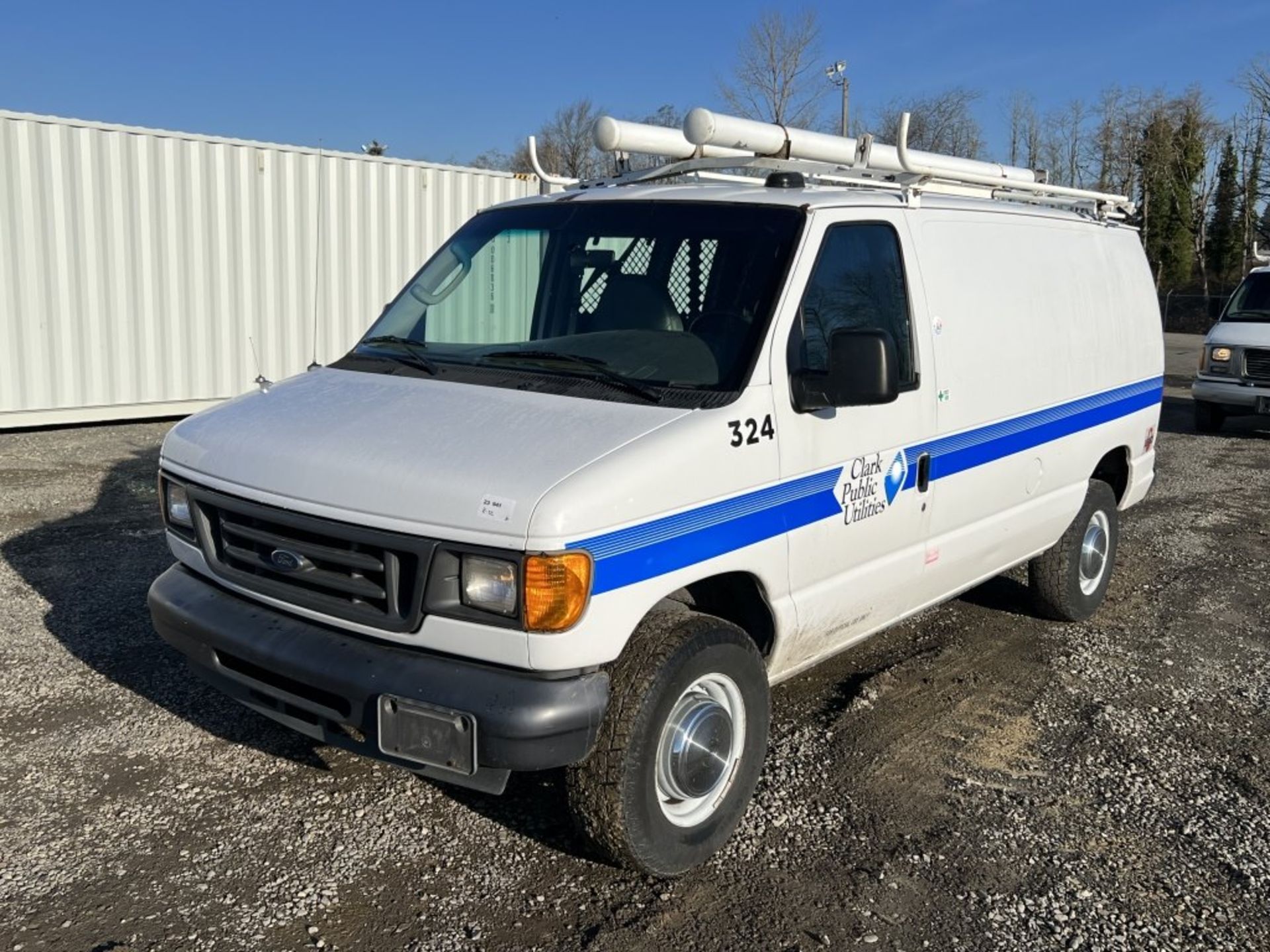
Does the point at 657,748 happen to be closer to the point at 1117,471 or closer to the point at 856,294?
the point at 856,294

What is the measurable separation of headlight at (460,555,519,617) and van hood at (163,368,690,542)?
0.08 meters

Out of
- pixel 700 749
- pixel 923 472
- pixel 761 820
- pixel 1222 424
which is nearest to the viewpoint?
pixel 700 749

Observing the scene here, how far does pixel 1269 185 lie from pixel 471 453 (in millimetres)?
53443

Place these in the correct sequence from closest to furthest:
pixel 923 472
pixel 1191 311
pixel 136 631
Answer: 1. pixel 923 472
2. pixel 136 631
3. pixel 1191 311

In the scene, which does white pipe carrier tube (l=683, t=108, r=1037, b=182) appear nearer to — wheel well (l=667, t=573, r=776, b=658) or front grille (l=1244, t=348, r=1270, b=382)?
wheel well (l=667, t=573, r=776, b=658)

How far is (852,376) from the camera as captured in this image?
3709 mm

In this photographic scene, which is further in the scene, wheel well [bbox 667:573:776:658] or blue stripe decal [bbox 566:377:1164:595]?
wheel well [bbox 667:573:776:658]

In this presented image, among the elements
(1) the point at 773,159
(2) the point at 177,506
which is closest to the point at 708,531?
(2) the point at 177,506

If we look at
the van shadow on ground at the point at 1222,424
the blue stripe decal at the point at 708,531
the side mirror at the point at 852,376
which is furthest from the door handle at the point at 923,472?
the van shadow on ground at the point at 1222,424

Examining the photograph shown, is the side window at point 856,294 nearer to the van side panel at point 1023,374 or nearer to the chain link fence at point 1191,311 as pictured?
the van side panel at point 1023,374

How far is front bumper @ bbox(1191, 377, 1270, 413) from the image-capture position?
44.7ft

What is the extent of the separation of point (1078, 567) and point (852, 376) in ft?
10.2

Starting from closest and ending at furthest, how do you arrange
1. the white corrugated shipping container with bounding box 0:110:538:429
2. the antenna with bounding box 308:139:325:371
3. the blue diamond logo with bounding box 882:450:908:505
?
the blue diamond logo with bounding box 882:450:908:505, the white corrugated shipping container with bounding box 0:110:538:429, the antenna with bounding box 308:139:325:371

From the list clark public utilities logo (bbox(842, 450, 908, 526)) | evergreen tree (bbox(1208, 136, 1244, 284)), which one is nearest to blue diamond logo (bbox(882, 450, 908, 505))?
clark public utilities logo (bbox(842, 450, 908, 526))
